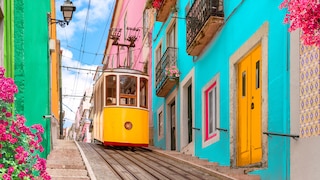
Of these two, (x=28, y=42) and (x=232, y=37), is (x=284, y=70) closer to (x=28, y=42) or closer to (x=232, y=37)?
(x=232, y=37)

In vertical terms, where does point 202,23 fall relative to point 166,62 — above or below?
above

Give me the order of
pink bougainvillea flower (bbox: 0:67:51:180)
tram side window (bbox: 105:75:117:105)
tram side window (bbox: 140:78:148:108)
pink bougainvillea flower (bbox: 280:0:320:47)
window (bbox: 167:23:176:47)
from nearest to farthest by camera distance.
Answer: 1. pink bougainvillea flower (bbox: 0:67:51:180)
2. pink bougainvillea flower (bbox: 280:0:320:47)
3. tram side window (bbox: 105:75:117:105)
4. tram side window (bbox: 140:78:148:108)
5. window (bbox: 167:23:176:47)

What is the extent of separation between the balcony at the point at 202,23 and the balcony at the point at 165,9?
121 inches

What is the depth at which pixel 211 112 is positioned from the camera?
40.5 ft

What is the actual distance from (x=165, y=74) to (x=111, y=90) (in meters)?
1.75

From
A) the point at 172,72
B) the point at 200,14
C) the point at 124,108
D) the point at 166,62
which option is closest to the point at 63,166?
the point at 200,14

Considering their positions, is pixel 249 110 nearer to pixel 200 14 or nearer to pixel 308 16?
pixel 200 14

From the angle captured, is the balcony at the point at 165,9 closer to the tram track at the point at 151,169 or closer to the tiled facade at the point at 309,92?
the tram track at the point at 151,169

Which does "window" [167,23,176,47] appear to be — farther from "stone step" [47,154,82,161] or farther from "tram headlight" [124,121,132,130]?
"stone step" [47,154,82,161]

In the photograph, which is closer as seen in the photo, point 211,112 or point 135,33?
point 211,112

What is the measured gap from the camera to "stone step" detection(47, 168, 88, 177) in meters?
8.57

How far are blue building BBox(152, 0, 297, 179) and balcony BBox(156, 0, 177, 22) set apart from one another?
2.2 inches

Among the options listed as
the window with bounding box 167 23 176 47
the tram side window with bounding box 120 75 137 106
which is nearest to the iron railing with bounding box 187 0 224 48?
the tram side window with bounding box 120 75 137 106

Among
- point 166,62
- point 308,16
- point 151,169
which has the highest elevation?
point 166,62
